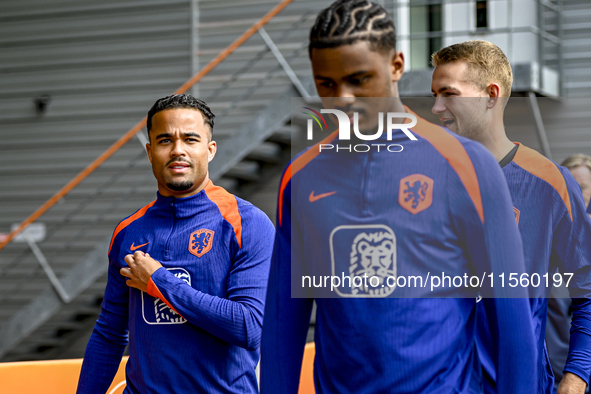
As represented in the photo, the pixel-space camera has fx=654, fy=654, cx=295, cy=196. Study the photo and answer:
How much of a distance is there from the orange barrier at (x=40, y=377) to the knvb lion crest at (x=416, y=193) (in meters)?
2.95

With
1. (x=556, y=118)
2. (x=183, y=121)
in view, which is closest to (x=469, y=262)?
(x=183, y=121)

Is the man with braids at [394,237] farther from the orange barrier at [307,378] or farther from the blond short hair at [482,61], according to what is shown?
the orange barrier at [307,378]

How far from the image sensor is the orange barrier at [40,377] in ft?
13.0

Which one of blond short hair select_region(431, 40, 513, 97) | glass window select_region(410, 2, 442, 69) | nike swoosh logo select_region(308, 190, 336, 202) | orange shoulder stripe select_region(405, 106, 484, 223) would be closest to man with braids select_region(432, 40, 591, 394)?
blond short hair select_region(431, 40, 513, 97)

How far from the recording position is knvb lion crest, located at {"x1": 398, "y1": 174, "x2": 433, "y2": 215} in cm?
152

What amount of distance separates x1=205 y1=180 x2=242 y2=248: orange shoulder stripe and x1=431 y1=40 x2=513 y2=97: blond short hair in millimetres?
991

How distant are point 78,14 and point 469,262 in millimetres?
8853

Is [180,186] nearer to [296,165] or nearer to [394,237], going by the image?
[296,165]

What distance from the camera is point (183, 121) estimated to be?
2699 millimetres

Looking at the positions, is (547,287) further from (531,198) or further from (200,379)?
(200,379)

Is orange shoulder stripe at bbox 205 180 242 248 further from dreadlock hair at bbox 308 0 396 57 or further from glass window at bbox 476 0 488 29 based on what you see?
glass window at bbox 476 0 488 29

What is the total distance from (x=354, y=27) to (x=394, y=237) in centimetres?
49

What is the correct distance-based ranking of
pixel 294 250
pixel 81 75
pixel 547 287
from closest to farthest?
1. pixel 294 250
2. pixel 547 287
3. pixel 81 75

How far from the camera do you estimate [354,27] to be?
1.50 metres
